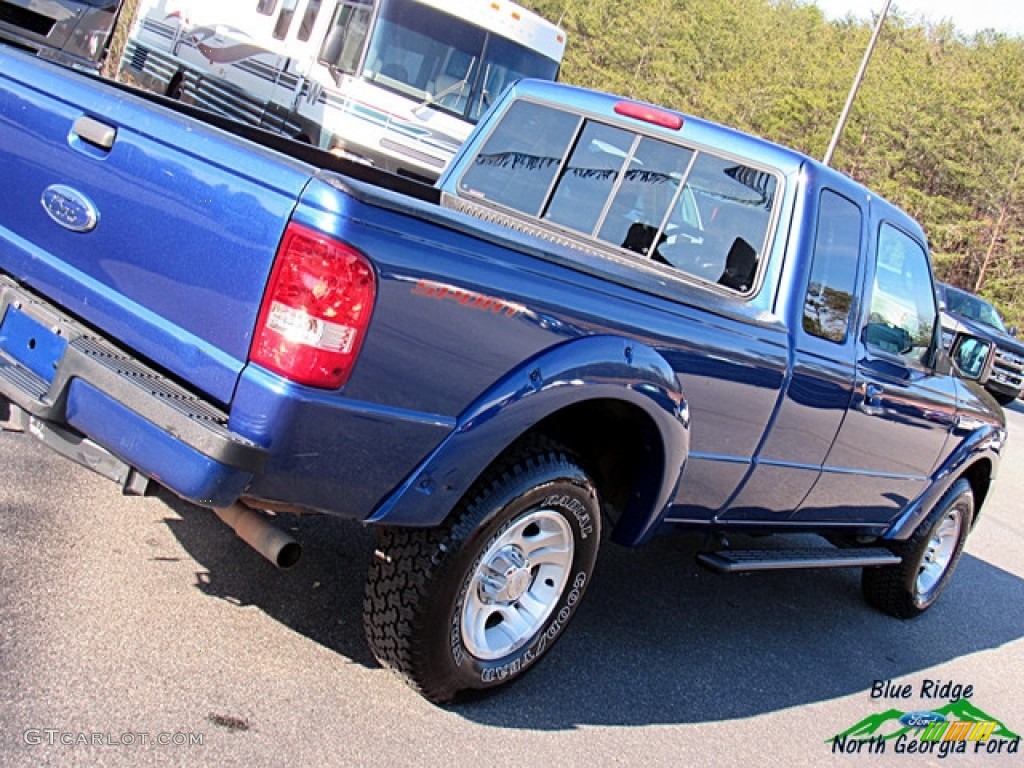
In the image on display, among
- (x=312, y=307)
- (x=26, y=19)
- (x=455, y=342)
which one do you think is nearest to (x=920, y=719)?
(x=455, y=342)

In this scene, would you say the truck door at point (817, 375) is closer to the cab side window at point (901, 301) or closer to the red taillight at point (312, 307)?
the cab side window at point (901, 301)

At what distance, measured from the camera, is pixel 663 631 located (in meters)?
4.54

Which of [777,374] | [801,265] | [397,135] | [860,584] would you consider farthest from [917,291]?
[397,135]

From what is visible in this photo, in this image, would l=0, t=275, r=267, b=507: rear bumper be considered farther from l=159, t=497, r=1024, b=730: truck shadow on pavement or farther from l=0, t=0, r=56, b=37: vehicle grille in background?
l=0, t=0, r=56, b=37: vehicle grille in background

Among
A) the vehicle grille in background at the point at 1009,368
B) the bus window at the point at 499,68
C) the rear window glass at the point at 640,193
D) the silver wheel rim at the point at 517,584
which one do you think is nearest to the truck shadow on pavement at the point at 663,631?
the silver wheel rim at the point at 517,584

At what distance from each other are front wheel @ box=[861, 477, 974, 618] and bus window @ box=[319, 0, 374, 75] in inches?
360

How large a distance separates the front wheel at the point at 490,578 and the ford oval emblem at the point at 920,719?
174 cm

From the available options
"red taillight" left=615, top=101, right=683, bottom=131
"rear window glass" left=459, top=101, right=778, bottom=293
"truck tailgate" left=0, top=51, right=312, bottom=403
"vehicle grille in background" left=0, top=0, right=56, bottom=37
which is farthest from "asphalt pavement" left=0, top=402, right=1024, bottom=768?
"vehicle grille in background" left=0, top=0, right=56, bottom=37

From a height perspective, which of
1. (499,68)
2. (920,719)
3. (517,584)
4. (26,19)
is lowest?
(920,719)

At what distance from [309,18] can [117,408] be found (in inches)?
456

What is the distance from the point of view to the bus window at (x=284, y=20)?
13367 millimetres

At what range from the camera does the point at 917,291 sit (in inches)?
200

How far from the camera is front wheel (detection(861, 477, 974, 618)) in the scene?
5590 millimetres

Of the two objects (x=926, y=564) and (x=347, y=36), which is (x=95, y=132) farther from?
(x=347, y=36)
